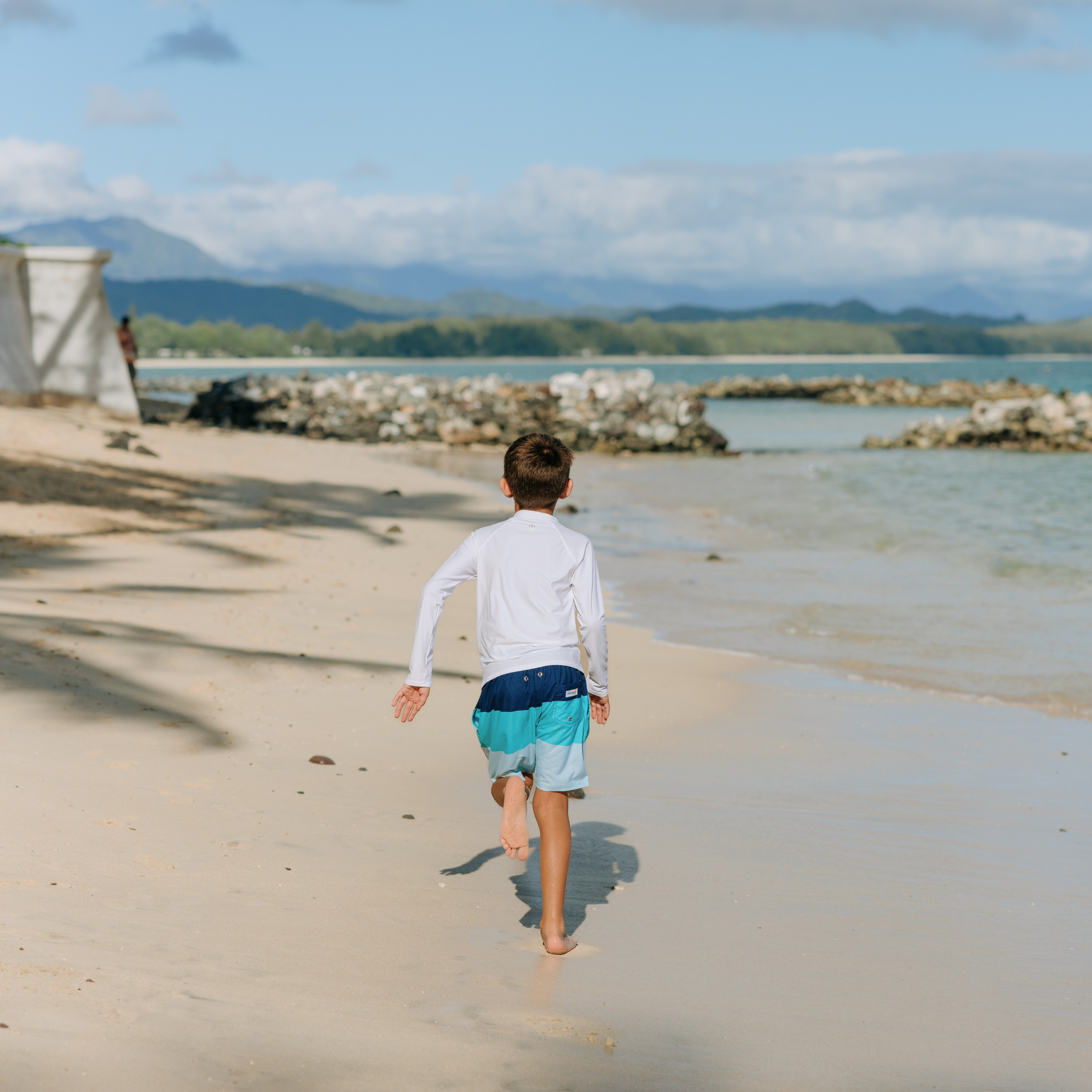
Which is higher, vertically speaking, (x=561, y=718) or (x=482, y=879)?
(x=561, y=718)

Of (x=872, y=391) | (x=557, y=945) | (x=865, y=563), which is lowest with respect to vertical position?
(x=865, y=563)

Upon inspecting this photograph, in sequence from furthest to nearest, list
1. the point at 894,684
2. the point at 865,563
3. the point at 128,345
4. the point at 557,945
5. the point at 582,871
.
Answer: the point at 128,345, the point at 865,563, the point at 894,684, the point at 582,871, the point at 557,945

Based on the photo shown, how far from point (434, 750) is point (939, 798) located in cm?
257

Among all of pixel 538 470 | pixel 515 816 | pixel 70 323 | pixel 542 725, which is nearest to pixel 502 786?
pixel 515 816

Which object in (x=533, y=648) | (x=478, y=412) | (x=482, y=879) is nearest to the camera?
(x=533, y=648)

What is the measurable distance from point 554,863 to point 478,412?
3435 cm

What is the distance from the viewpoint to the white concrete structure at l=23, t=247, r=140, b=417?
25.0m

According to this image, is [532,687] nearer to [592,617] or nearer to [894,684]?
[592,617]

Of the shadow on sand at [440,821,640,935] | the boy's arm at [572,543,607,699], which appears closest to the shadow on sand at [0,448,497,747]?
the shadow on sand at [440,821,640,935]

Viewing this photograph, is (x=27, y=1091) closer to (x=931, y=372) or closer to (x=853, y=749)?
(x=853, y=749)

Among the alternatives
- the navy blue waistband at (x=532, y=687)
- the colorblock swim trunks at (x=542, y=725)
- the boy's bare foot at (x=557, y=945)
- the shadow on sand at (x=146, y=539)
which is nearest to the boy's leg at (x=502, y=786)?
the colorblock swim trunks at (x=542, y=725)

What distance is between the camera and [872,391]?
3246 inches

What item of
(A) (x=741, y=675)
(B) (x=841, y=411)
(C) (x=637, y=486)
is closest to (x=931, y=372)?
(B) (x=841, y=411)

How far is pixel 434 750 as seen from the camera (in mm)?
6621
